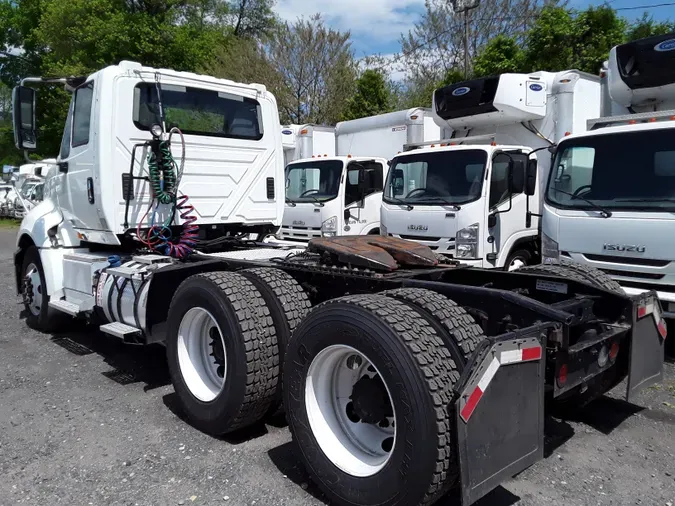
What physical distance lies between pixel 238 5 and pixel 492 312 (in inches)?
1552

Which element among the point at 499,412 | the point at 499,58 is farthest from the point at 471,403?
the point at 499,58

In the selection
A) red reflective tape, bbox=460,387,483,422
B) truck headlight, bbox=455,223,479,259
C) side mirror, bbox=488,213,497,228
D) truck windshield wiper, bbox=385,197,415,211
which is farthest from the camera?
truck windshield wiper, bbox=385,197,415,211

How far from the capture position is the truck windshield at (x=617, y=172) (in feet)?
18.9

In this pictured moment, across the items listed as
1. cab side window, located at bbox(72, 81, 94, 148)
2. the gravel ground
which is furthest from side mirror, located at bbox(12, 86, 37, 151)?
the gravel ground

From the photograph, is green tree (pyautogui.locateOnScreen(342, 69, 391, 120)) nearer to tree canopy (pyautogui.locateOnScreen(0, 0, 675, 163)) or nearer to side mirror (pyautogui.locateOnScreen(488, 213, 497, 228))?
tree canopy (pyautogui.locateOnScreen(0, 0, 675, 163))

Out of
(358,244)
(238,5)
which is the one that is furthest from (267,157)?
(238,5)

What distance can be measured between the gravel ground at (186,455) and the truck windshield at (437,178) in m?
3.48

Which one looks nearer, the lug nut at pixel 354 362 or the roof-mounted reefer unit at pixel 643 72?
the lug nut at pixel 354 362

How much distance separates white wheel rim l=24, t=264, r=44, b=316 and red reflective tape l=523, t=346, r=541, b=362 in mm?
5961

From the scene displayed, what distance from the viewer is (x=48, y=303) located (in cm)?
669

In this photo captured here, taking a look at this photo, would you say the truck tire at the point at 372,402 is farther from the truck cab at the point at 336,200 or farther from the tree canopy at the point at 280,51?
the tree canopy at the point at 280,51

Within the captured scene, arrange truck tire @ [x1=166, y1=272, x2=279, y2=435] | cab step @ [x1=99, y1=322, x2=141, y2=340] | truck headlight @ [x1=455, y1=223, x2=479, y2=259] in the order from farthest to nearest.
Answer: truck headlight @ [x1=455, y1=223, x2=479, y2=259]
cab step @ [x1=99, y1=322, x2=141, y2=340]
truck tire @ [x1=166, y1=272, x2=279, y2=435]

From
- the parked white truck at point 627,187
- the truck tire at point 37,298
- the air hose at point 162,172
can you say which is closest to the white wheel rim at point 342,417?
the air hose at point 162,172

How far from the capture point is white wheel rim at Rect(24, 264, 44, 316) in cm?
688
